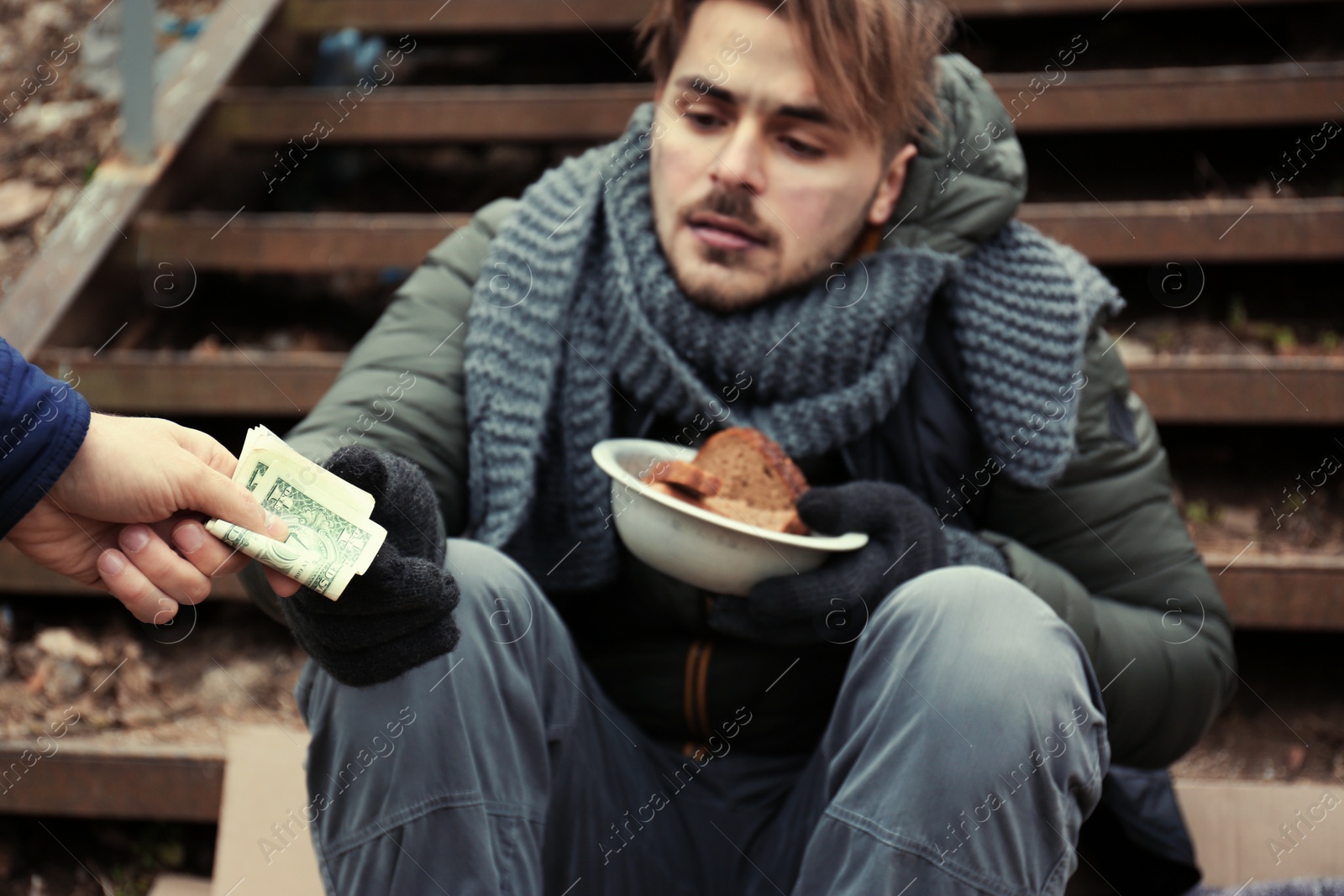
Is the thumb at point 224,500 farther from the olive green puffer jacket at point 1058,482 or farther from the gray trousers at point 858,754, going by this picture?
the olive green puffer jacket at point 1058,482

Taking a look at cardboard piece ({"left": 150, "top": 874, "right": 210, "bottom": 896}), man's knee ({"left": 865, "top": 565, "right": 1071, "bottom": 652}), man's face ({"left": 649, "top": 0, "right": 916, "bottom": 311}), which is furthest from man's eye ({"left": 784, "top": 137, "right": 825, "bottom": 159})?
cardboard piece ({"left": 150, "top": 874, "right": 210, "bottom": 896})

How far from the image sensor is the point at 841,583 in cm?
130

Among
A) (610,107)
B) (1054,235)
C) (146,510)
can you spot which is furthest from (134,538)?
(1054,235)

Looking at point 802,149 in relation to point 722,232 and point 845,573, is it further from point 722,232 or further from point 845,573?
point 845,573

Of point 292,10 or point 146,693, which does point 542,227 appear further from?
point 292,10

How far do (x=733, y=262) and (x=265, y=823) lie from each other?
3.56 feet

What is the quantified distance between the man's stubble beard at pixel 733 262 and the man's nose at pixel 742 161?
2 centimetres

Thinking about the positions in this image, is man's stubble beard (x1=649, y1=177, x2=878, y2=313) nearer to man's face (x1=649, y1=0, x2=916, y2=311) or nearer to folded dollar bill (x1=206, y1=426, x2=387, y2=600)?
man's face (x1=649, y1=0, x2=916, y2=311)

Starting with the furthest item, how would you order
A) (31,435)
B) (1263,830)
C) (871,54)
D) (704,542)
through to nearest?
(1263,830) → (871,54) → (704,542) → (31,435)

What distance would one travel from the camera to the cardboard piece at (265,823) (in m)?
1.66

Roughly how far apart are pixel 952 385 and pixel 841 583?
18.7 inches

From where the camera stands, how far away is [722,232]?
1604 millimetres

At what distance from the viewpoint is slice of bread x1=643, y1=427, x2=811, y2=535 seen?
4.36ft

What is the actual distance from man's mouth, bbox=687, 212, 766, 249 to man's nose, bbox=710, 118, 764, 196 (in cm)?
5
